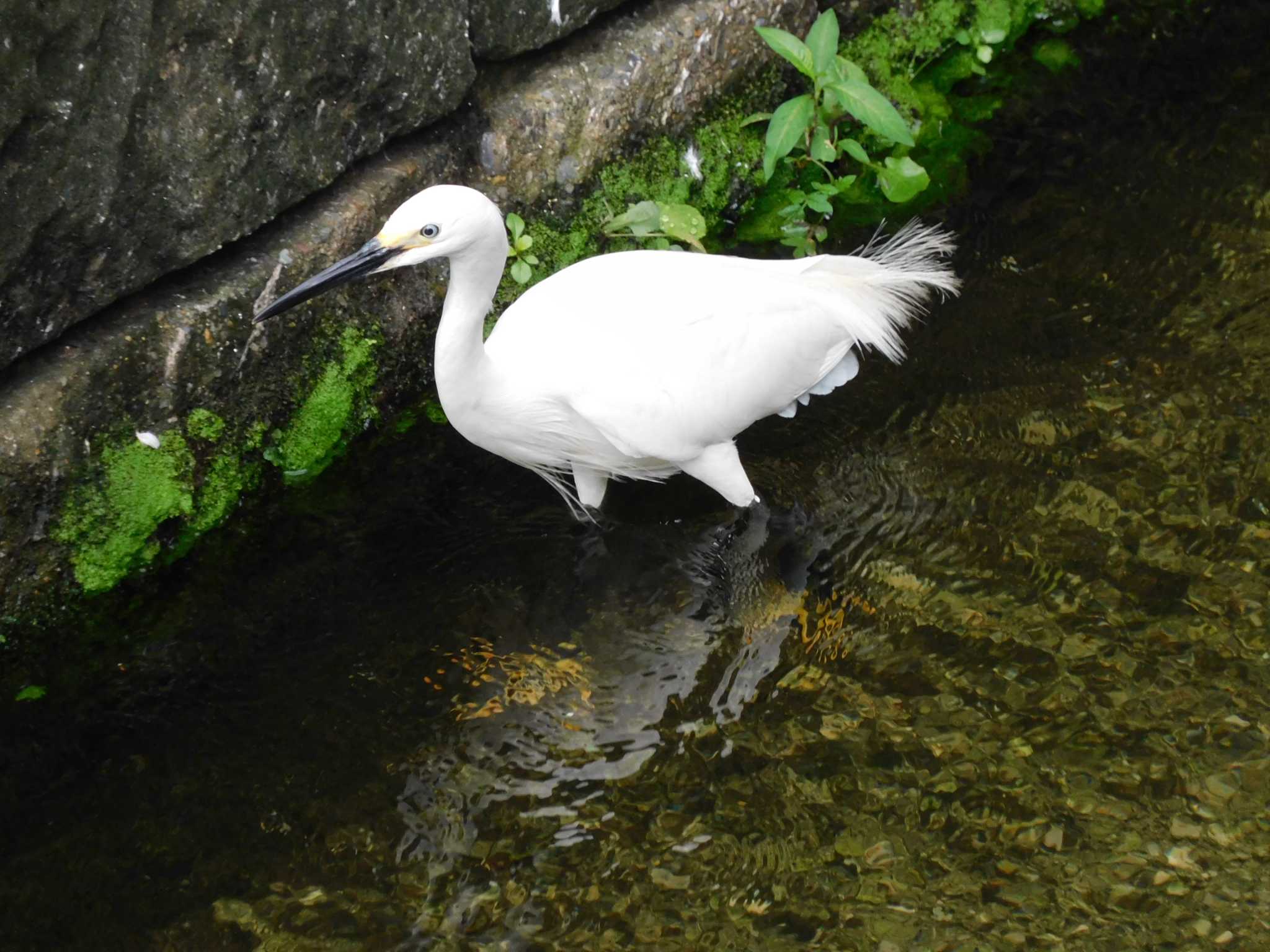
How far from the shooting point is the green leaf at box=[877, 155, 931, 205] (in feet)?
15.1

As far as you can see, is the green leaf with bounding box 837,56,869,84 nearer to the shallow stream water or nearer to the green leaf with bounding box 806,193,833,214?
the green leaf with bounding box 806,193,833,214

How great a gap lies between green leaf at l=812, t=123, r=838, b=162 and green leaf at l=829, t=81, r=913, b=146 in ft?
1.12

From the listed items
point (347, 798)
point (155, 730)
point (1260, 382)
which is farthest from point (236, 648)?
point (1260, 382)

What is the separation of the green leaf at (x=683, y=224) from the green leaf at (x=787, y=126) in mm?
294

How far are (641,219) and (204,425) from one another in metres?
1.54

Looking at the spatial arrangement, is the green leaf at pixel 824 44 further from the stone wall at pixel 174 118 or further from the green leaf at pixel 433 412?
the green leaf at pixel 433 412

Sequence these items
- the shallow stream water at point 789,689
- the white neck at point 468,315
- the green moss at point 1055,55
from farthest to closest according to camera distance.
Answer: the green moss at point 1055,55, the white neck at point 468,315, the shallow stream water at point 789,689

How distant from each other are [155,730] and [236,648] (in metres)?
0.31

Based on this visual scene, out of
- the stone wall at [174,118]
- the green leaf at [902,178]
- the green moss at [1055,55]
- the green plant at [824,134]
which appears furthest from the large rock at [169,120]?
the green moss at [1055,55]

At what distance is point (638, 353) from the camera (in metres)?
3.37

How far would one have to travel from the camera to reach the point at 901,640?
3.37 metres

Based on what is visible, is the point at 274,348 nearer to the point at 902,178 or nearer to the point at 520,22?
the point at 520,22

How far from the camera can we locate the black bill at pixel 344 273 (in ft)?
9.77

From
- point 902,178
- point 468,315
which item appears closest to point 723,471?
point 468,315
